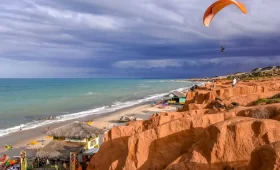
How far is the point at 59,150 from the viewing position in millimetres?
19875

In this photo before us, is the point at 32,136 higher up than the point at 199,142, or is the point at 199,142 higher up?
→ the point at 199,142

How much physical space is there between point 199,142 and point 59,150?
13.5 meters

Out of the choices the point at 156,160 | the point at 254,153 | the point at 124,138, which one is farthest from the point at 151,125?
the point at 254,153

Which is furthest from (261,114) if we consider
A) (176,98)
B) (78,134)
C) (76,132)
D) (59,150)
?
(176,98)

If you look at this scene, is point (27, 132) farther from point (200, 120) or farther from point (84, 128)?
point (200, 120)

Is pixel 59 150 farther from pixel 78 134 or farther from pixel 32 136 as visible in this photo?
pixel 32 136

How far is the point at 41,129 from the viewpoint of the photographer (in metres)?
34.8

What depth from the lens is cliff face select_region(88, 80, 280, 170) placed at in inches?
336

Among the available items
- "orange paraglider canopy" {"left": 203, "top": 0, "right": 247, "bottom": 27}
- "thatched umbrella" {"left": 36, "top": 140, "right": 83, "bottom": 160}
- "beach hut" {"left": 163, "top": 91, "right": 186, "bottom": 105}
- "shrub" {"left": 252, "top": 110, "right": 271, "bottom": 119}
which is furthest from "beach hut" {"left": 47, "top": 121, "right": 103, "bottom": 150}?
"beach hut" {"left": 163, "top": 91, "right": 186, "bottom": 105}

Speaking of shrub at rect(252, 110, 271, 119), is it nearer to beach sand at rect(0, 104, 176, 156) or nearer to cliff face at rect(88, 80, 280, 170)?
cliff face at rect(88, 80, 280, 170)

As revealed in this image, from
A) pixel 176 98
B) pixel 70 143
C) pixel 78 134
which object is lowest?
pixel 70 143

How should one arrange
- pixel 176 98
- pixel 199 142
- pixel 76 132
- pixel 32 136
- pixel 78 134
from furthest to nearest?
pixel 176 98
pixel 32 136
pixel 76 132
pixel 78 134
pixel 199 142

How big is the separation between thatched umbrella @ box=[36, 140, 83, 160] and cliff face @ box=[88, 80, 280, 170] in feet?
22.5

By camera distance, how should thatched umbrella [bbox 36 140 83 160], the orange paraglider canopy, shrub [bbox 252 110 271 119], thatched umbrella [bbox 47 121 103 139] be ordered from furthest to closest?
1. thatched umbrella [bbox 47 121 103 139]
2. thatched umbrella [bbox 36 140 83 160]
3. the orange paraglider canopy
4. shrub [bbox 252 110 271 119]
